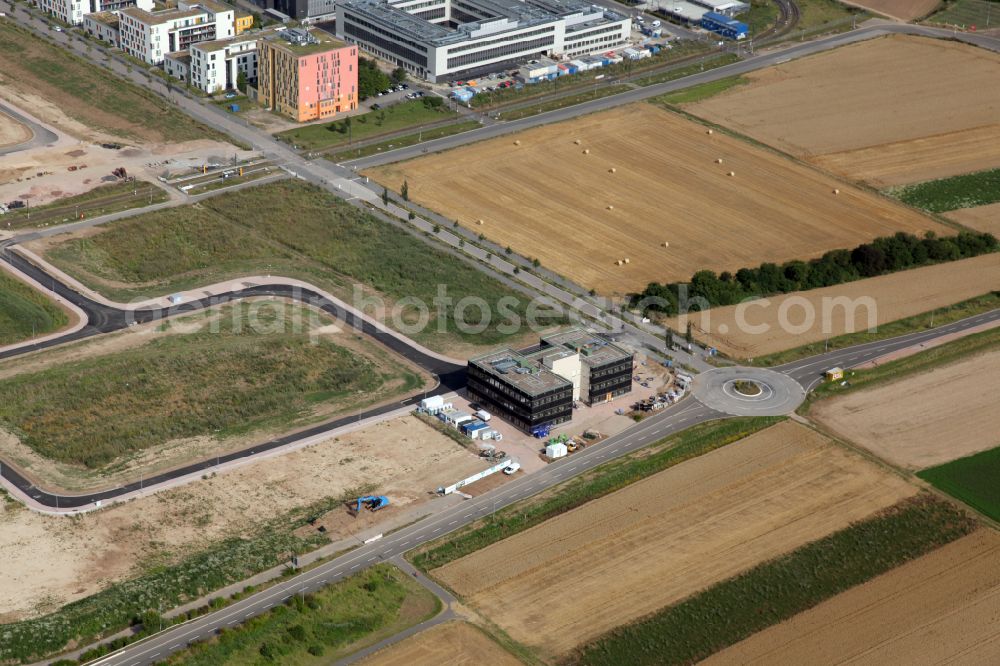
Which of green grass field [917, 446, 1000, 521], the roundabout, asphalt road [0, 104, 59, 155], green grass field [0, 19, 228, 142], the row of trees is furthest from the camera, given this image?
green grass field [0, 19, 228, 142]

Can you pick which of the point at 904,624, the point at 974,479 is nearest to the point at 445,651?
the point at 904,624

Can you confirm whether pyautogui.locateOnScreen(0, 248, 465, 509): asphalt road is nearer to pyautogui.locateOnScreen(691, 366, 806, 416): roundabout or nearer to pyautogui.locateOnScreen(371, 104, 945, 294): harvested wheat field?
pyautogui.locateOnScreen(691, 366, 806, 416): roundabout

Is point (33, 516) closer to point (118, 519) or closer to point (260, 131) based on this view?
point (118, 519)

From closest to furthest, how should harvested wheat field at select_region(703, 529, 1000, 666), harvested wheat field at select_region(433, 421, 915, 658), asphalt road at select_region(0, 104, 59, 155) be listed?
1. harvested wheat field at select_region(703, 529, 1000, 666)
2. harvested wheat field at select_region(433, 421, 915, 658)
3. asphalt road at select_region(0, 104, 59, 155)

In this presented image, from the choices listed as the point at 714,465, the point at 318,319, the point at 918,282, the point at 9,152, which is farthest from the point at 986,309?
the point at 9,152

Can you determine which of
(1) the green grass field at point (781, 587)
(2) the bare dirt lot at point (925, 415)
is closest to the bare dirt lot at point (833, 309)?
(2) the bare dirt lot at point (925, 415)

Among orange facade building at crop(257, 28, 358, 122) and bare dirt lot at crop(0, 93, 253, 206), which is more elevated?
orange facade building at crop(257, 28, 358, 122)

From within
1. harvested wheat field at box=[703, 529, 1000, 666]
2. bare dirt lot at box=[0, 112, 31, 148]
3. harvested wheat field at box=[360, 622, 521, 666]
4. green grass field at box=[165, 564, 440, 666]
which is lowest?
harvested wheat field at box=[360, 622, 521, 666]

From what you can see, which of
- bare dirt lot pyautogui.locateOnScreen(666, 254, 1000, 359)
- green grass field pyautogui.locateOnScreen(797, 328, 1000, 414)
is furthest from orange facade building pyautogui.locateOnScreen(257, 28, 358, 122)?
green grass field pyautogui.locateOnScreen(797, 328, 1000, 414)

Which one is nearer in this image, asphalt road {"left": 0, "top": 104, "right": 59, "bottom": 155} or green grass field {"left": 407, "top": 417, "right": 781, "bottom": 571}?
green grass field {"left": 407, "top": 417, "right": 781, "bottom": 571}
